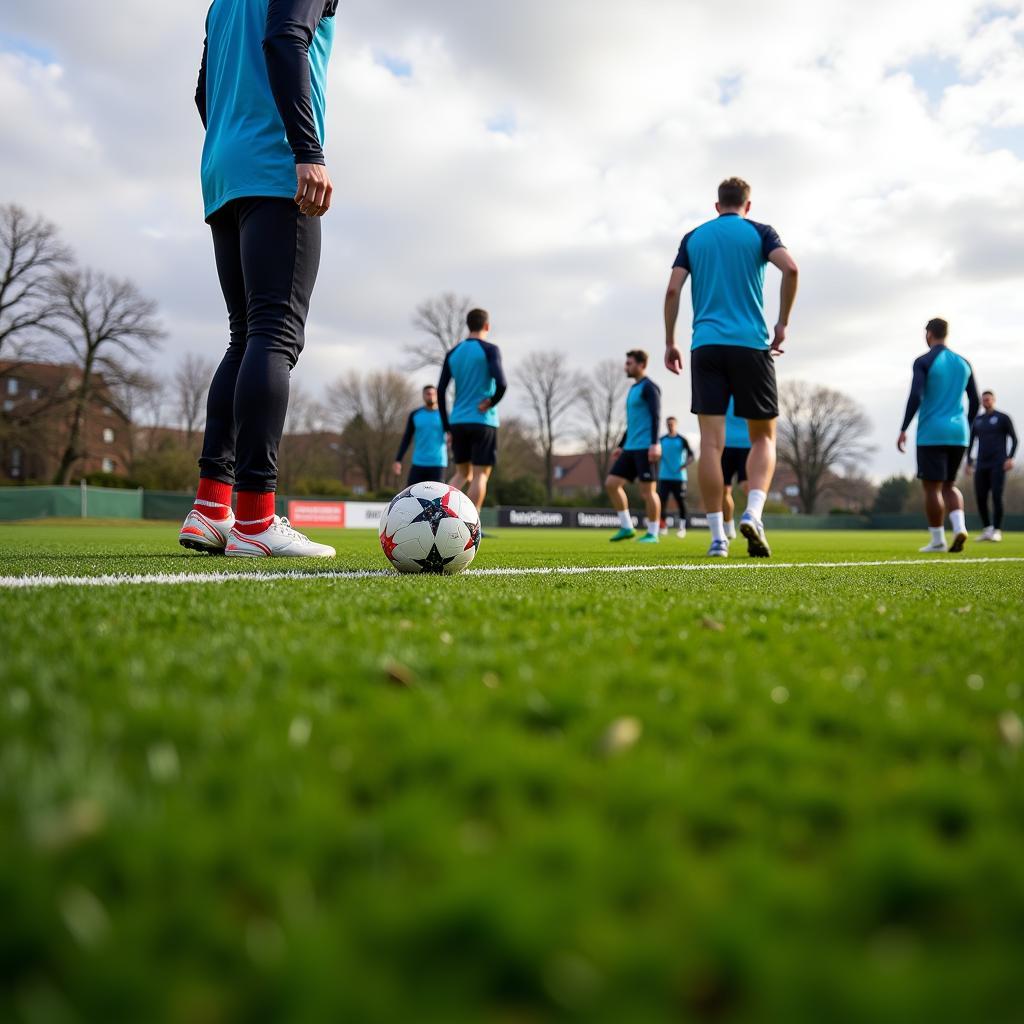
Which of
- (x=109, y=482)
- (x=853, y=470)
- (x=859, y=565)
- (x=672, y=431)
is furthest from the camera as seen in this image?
(x=853, y=470)

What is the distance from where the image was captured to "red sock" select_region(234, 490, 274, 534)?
13.4ft

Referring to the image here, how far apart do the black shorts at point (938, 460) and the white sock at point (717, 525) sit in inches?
175

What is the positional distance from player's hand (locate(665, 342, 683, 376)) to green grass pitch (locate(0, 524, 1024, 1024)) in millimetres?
5709

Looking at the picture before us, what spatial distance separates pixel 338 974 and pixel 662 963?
0.24 meters

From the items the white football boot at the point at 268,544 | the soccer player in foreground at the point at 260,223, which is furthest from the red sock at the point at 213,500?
the white football boot at the point at 268,544

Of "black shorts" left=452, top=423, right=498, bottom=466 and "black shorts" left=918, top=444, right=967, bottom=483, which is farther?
"black shorts" left=452, top=423, right=498, bottom=466

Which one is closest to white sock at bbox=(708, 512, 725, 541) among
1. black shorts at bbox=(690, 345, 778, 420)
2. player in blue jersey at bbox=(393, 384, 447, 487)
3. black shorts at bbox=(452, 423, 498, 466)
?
black shorts at bbox=(690, 345, 778, 420)

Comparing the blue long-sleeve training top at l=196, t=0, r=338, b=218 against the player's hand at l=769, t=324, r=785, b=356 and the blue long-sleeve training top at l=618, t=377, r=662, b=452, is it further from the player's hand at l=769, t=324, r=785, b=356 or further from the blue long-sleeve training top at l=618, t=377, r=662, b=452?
the blue long-sleeve training top at l=618, t=377, r=662, b=452

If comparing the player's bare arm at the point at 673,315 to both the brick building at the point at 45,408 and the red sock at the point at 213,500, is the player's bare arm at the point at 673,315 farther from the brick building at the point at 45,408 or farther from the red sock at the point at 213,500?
the brick building at the point at 45,408

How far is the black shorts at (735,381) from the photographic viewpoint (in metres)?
6.70

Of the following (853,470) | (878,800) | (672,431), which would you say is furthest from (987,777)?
(853,470)

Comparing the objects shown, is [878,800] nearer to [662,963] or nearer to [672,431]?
[662,963]

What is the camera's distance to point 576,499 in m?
53.2

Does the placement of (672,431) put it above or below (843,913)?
above
